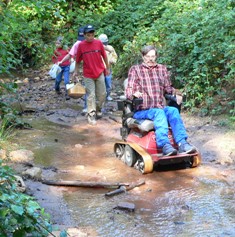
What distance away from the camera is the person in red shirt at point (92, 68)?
935 cm

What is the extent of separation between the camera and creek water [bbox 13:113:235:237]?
4.78 m

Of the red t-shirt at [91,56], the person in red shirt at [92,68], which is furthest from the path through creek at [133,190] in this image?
the red t-shirt at [91,56]

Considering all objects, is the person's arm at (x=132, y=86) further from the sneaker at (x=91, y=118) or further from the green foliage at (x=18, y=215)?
the green foliage at (x=18, y=215)

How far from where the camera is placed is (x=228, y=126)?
8.27 m

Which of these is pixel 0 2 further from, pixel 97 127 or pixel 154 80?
pixel 97 127

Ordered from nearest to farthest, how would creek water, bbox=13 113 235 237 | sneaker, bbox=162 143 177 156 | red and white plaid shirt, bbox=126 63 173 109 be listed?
creek water, bbox=13 113 235 237 → sneaker, bbox=162 143 177 156 → red and white plaid shirt, bbox=126 63 173 109

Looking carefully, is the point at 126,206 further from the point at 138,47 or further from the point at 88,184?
the point at 138,47

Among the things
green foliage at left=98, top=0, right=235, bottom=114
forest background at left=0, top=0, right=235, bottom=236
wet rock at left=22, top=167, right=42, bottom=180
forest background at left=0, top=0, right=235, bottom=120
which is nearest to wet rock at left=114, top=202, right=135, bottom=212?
wet rock at left=22, top=167, right=42, bottom=180

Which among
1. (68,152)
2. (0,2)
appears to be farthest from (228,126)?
(0,2)

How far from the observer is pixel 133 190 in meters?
5.86

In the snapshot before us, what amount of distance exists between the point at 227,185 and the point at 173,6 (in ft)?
27.8

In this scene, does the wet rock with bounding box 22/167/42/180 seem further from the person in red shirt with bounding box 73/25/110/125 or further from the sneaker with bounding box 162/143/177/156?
the person in red shirt with bounding box 73/25/110/125

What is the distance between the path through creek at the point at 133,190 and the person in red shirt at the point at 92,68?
71 centimetres

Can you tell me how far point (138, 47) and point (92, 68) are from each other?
3812 mm
